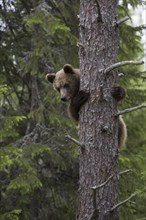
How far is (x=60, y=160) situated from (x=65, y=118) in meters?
0.81

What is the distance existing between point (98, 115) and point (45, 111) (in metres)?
3.62

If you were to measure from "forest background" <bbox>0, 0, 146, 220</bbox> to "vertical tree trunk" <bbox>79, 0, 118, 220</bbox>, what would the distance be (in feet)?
8.36

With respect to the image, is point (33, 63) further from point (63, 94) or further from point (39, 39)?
point (63, 94)

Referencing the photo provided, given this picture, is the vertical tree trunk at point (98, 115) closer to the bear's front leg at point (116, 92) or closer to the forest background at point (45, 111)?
the bear's front leg at point (116, 92)

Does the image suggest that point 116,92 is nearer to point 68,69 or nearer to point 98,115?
point 98,115

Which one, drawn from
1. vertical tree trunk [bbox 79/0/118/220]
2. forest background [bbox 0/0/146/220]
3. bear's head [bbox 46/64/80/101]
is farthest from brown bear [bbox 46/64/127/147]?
forest background [bbox 0/0/146/220]

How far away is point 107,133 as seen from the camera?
446 centimetres

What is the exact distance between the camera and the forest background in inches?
304

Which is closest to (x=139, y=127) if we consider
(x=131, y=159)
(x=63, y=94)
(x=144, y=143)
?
(x=144, y=143)

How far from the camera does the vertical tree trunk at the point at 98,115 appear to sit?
172 inches

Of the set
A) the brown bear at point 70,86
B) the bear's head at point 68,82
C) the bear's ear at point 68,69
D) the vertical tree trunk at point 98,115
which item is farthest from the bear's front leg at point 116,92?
the bear's ear at point 68,69

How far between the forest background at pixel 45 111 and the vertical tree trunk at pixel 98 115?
255cm

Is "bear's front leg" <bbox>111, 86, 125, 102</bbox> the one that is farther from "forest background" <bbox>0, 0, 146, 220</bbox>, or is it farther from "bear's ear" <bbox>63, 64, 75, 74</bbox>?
"forest background" <bbox>0, 0, 146, 220</bbox>

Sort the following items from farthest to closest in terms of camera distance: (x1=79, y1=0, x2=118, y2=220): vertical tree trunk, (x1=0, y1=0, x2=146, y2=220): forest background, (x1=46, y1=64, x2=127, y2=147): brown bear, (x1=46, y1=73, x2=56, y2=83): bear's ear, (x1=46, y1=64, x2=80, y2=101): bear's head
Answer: (x1=0, y1=0, x2=146, y2=220): forest background
(x1=46, y1=73, x2=56, y2=83): bear's ear
(x1=46, y1=64, x2=80, y2=101): bear's head
(x1=46, y1=64, x2=127, y2=147): brown bear
(x1=79, y1=0, x2=118, y2=220): vertical tree trunk
